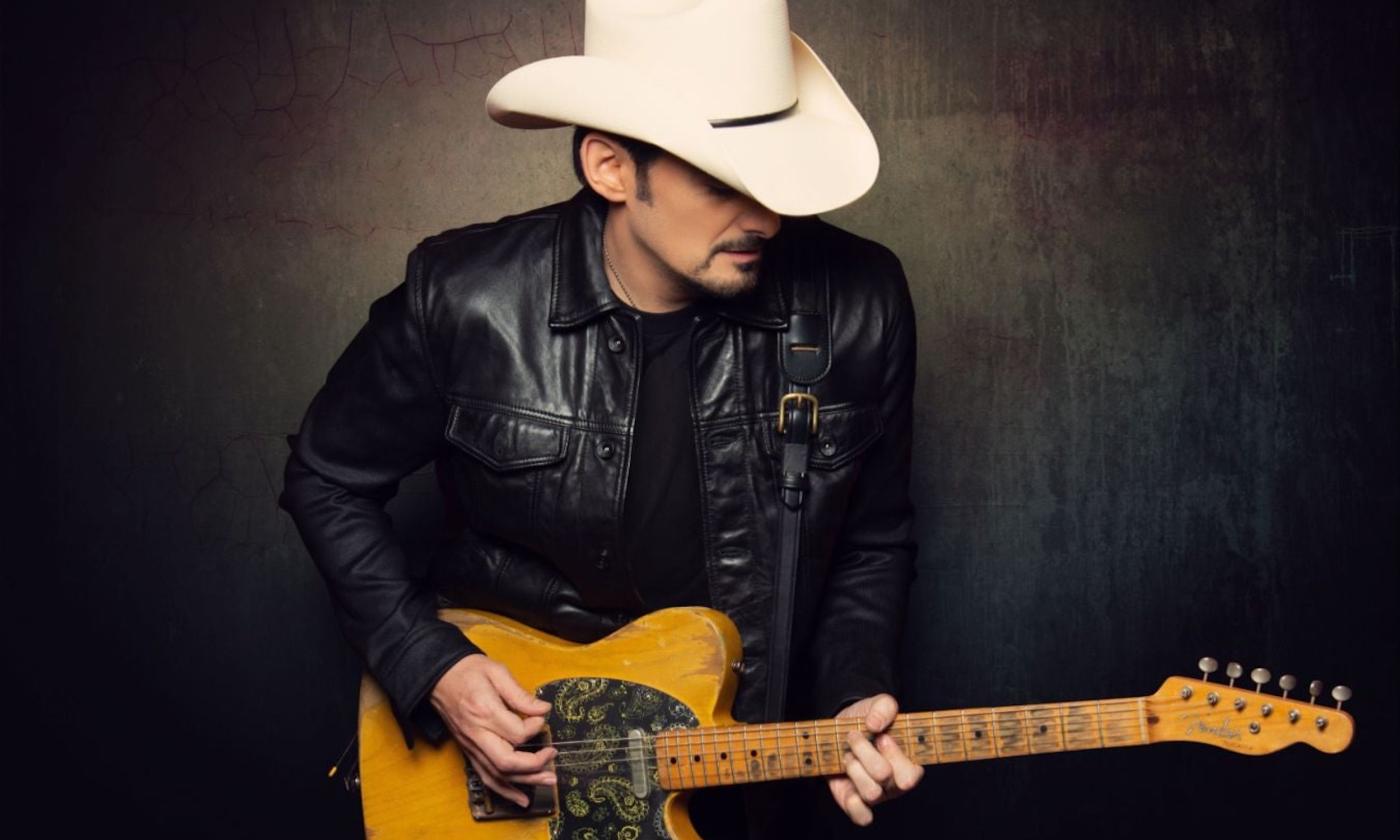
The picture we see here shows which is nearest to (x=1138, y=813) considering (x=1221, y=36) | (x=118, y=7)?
(x=1221, y=36)

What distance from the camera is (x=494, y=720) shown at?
2.96 meters

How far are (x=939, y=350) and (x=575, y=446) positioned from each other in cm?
168

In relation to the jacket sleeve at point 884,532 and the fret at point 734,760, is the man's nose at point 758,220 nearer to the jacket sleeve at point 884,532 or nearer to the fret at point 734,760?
the jacket sleeve at point 884,532

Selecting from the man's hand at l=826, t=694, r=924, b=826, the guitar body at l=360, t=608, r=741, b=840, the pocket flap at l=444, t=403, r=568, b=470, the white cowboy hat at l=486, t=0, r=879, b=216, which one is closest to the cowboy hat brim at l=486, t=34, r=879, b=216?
the white cowboy hat at l=486, t=0, r=879, b=216

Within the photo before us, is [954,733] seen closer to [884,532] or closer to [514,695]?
[884,532]

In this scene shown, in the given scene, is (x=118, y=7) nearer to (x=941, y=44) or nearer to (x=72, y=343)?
(x=72, y=343)

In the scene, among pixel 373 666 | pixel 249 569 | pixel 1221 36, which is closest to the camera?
pixel 373 666

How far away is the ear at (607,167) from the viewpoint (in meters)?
3.15

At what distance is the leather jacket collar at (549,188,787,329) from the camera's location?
3.24 meters

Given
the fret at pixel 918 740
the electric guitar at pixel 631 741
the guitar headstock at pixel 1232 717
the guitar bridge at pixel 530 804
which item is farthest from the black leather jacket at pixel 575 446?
the guitar headstock at pixel 1232 717

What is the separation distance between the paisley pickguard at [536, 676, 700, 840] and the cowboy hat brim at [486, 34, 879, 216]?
1009 millimetres

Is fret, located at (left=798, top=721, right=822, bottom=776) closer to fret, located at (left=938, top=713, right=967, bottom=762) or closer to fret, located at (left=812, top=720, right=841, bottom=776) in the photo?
fret, located at (left=812, top=720, right=841, bottom=776)

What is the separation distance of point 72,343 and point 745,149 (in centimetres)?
263

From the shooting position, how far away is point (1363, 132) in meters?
4.41
